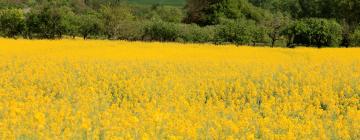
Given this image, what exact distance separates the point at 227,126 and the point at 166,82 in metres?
4.74

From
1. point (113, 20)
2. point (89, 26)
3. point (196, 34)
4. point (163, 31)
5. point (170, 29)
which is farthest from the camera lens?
point (113, 20)

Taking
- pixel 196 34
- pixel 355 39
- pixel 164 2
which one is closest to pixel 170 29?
pixel 196 34

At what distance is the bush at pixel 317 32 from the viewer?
33344 mm

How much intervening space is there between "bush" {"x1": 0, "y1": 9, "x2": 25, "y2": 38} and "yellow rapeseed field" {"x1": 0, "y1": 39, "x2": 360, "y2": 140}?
25818 millimetres

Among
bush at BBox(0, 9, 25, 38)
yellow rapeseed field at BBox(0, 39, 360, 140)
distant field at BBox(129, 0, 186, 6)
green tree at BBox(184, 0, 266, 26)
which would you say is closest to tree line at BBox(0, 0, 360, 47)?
bush at BBox(0, 9, 25, 38)

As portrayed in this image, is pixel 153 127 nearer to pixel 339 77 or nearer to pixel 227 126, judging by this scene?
pixel 227 126

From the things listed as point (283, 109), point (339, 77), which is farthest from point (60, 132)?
point (339, 77)

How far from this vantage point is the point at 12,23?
137ft

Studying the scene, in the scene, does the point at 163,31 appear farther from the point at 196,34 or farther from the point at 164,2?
the point at 164,2

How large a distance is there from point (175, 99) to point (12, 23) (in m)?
33.2

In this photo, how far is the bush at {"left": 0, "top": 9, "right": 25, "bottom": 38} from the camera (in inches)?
1639

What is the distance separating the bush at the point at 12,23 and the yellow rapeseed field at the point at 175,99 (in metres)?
25.8

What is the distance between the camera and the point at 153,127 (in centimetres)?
794

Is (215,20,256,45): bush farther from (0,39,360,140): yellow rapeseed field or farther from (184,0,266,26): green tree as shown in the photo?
(184,0,266,26): green tree
